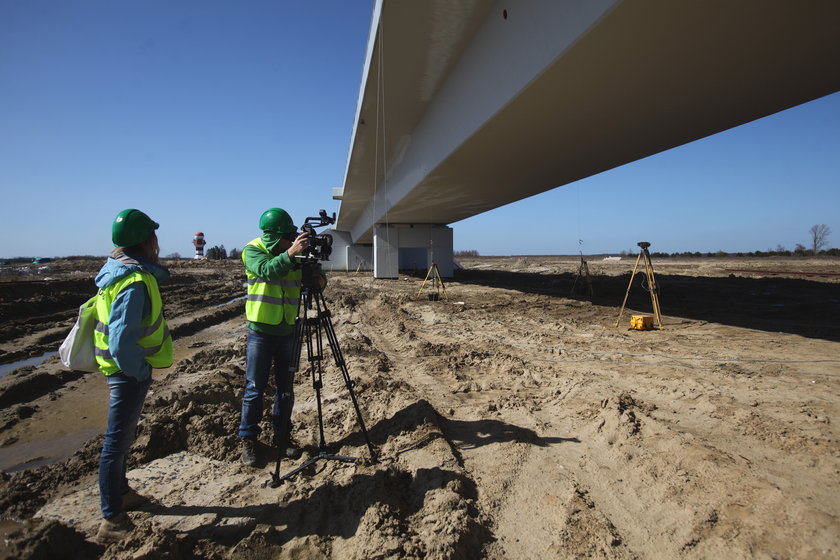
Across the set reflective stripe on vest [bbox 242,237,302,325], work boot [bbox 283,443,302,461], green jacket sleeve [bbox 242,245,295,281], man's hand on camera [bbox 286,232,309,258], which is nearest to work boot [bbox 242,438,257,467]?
work boot [bbox 283,443,302,461]

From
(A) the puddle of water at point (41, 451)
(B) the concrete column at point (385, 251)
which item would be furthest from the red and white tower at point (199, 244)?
(A) the puddle of water at point (41, 451)

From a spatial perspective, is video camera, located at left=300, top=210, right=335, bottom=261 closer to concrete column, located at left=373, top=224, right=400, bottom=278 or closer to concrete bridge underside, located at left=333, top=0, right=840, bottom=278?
concrete bridge underside, located at left=333, top=0, right=840, bottom=278

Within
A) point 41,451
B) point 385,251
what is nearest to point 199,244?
point 385,251

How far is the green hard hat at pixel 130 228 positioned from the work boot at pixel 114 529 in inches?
62.5

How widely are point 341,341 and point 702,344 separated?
5.85m

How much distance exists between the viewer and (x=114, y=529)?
233 centimetres

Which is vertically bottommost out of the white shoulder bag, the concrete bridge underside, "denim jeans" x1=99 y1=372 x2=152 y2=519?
"denim jeans" x1=99 y1=372 x2=152 y2=519

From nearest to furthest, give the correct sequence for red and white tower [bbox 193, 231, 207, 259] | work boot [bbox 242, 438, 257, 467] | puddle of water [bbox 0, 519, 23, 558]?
puddle of water [bbox 0, 519, 23, 558]
work boot [bbox 242, 438, 257, 467]
red and white tower [bbox 193, 231, 207, 259]

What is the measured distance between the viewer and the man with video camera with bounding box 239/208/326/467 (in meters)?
3.05

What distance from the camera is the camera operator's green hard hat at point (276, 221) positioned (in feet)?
10.5

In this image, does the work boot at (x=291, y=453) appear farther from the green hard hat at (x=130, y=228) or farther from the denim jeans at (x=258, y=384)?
the green hard hat at (x=130, y=228)

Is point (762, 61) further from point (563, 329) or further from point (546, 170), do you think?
point (546, 170)

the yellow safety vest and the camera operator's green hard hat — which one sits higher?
the camera operator's green hard hat

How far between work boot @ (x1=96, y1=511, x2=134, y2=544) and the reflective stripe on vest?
1.38 meters
